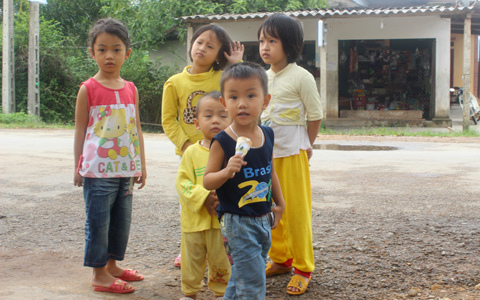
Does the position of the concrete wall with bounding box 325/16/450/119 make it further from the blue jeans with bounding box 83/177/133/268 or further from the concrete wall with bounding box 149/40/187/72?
the blue jeans with bounding box 83/177/133/268

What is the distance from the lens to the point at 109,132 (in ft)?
9.50

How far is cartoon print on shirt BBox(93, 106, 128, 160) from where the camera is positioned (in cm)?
288

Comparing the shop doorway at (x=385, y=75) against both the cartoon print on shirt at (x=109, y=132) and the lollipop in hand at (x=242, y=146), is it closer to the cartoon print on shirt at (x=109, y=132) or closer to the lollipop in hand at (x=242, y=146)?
the cartoon print on shirt at (x=109, y=132)

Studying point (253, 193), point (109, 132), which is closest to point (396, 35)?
point (109, 132)

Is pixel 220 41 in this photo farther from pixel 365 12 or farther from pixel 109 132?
pixel 365 12

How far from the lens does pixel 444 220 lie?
14.3ft

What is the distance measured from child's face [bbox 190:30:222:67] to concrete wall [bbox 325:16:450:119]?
1248cm

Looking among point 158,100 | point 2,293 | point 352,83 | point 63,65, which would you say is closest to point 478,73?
point 352,83

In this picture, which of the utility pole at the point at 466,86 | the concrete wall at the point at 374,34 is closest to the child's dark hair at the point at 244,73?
the concrete wall at the point at 374,34

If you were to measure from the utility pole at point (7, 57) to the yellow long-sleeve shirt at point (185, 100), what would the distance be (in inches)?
590

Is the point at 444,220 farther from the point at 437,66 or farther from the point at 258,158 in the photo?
the point at 437,66

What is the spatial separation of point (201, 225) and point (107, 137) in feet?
2.49

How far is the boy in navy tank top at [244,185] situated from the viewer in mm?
2230

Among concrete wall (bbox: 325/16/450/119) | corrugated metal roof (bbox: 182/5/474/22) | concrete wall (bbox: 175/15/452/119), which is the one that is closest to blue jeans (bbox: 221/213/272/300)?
concrete wall (bbox: 175/15/452/119)
